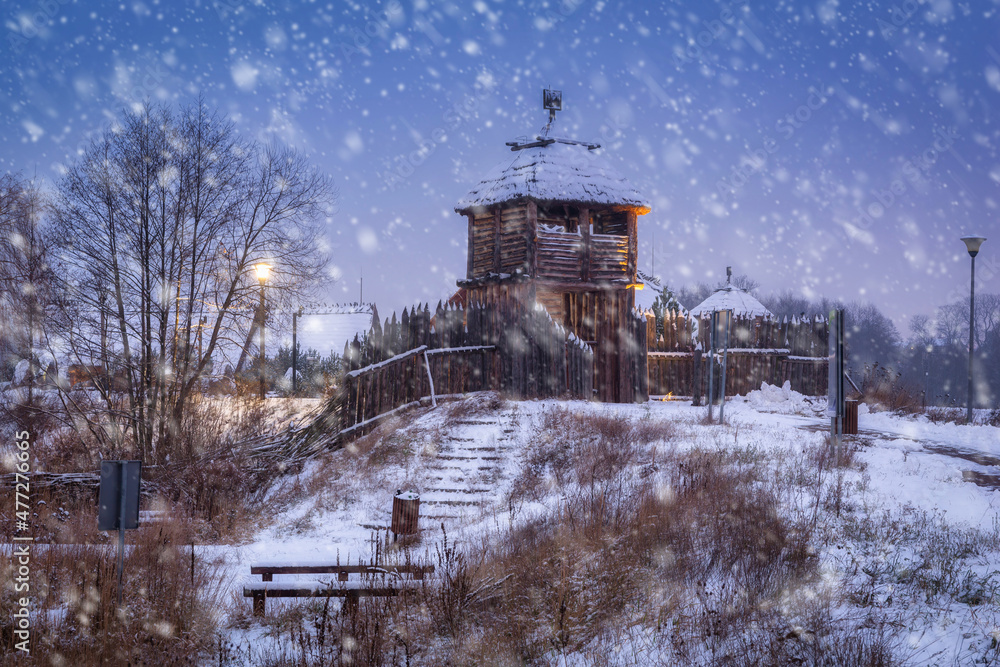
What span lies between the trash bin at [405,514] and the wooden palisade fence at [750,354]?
12.9 meters

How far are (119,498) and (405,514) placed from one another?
4.05 metres

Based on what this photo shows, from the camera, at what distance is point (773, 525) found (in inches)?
278

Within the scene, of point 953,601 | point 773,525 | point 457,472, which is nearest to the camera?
point 953,601

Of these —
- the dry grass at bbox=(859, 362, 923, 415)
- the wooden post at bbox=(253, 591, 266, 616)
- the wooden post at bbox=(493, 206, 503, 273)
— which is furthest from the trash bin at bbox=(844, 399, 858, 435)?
the wooden post at bbox=(493, 206, 503, 273)

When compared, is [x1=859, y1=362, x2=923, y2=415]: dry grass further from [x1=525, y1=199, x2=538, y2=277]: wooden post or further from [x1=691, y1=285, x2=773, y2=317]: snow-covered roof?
[x1=691, y1=285, x2=773, y2=317]: snow-covered roof

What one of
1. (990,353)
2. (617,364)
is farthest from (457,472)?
(990,353)

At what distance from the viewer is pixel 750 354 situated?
833 inches

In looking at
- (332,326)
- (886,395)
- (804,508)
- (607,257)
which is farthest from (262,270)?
(332,326)

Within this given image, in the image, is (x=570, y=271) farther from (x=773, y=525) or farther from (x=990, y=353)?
(x=990, y=353)

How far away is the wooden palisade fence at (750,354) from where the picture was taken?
68.1 feet

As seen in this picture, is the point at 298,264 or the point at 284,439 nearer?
the point at 284,439

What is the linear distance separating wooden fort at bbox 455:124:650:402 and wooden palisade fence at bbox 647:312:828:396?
1.79 meters

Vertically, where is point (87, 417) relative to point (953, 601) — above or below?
above

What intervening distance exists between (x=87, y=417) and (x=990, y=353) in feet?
267
